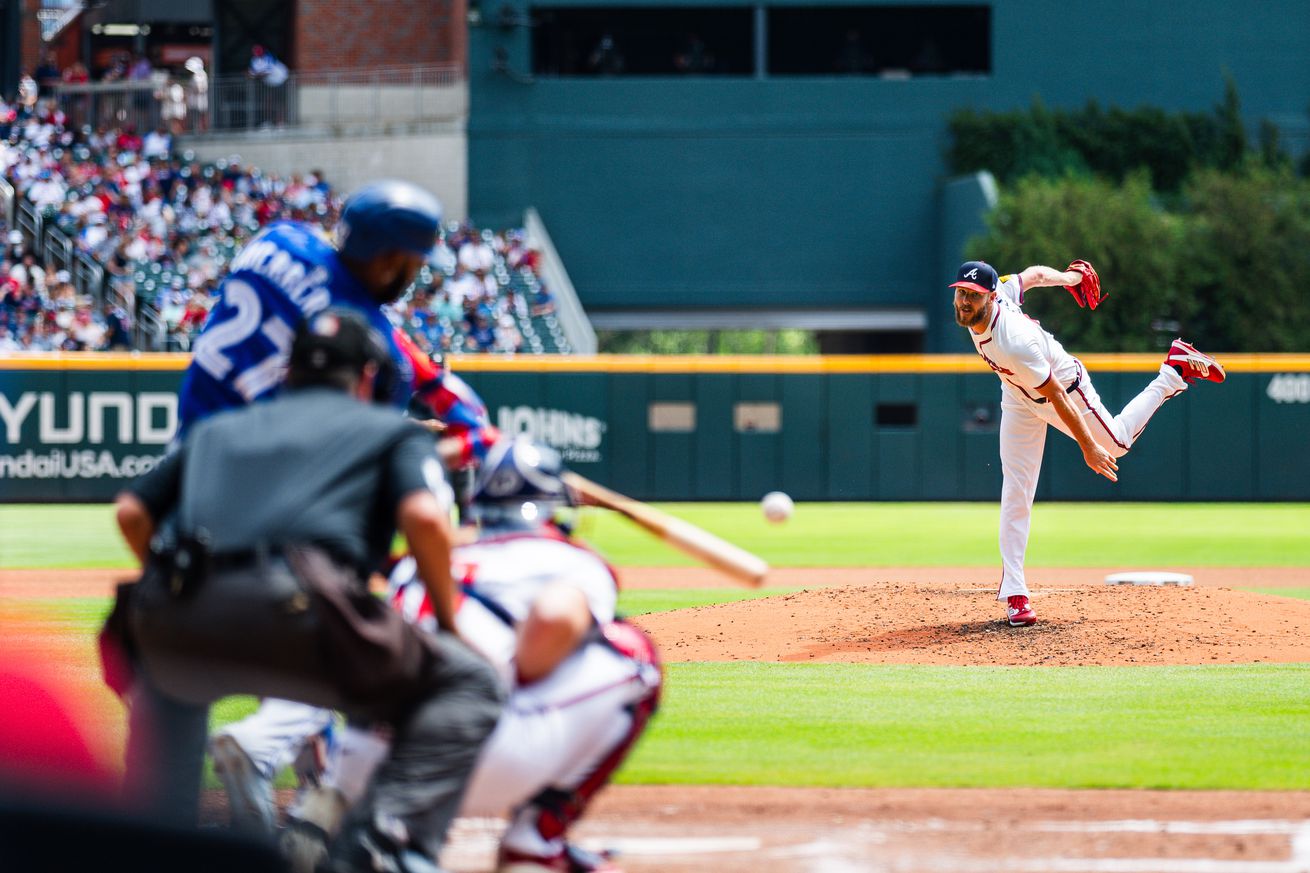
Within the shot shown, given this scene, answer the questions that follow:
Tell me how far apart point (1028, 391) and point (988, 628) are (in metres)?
1.52

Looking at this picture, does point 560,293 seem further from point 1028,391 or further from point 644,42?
point 1028,391

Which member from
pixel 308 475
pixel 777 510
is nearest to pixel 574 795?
pixel 308 475

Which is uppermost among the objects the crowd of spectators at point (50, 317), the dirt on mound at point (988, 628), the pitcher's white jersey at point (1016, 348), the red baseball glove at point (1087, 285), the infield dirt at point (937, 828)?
the red baseball glove at point (1087, 285)

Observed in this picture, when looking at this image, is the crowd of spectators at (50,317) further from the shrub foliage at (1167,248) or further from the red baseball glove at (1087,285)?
the red baseball glove at (1087,285)

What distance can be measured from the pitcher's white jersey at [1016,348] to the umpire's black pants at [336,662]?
6.44 m

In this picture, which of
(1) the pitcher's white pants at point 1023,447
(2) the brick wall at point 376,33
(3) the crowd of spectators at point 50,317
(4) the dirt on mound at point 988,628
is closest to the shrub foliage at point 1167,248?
(2) the brick wall at point 376,33

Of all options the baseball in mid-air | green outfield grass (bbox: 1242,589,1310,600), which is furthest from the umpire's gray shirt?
green outfield grass (bbox: 1242,589,1310,600)

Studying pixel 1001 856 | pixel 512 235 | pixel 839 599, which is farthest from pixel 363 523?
pixel 512 235

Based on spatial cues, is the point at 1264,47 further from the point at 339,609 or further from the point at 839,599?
the point at 339,609

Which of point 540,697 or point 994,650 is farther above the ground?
point 540,697

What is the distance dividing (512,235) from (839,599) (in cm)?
Result: 2630

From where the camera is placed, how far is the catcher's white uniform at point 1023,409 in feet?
32.5

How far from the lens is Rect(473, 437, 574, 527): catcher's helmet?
4.46m

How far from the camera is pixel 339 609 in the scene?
12.2 ft
